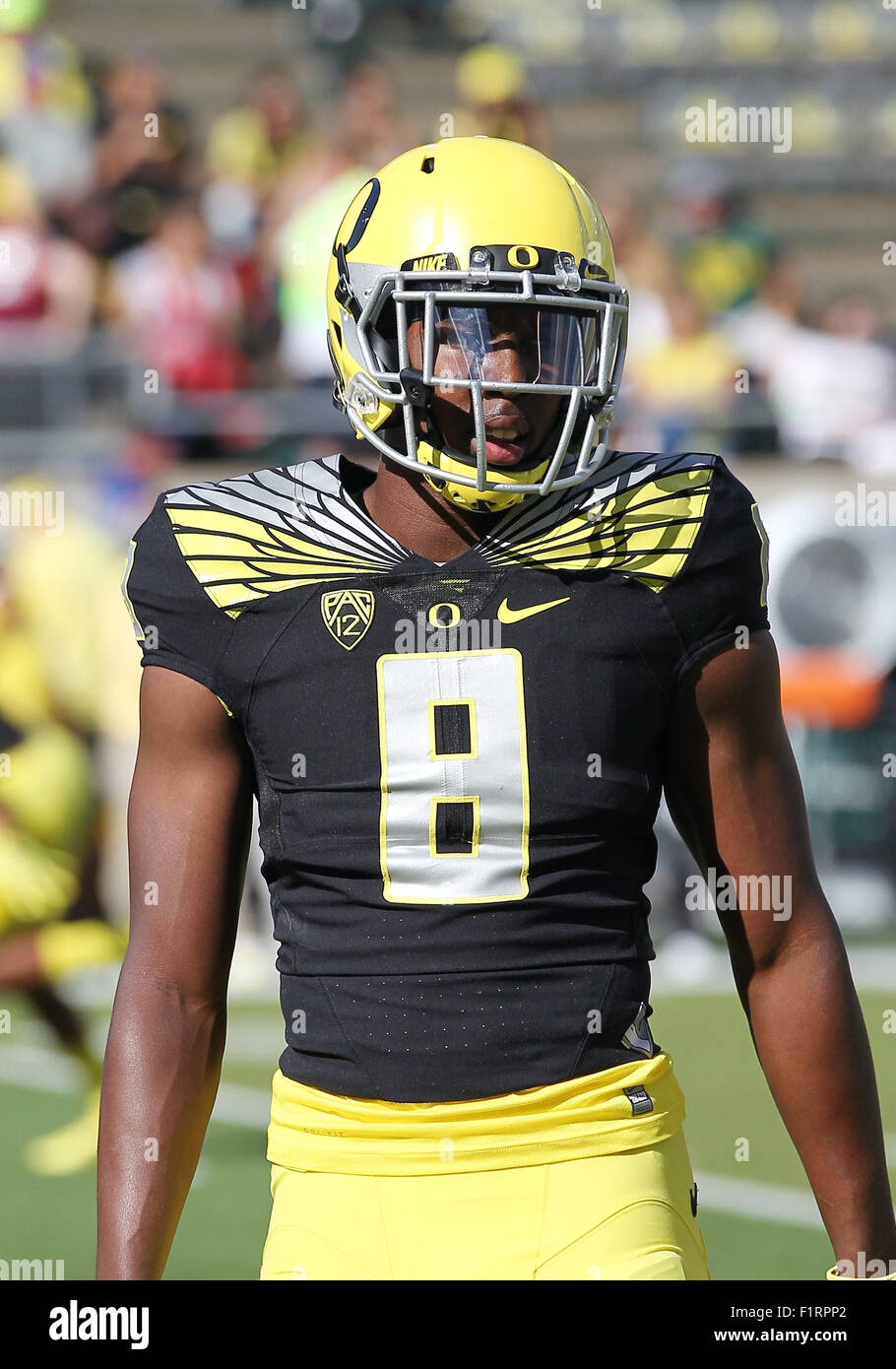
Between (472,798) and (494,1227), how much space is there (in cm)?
47

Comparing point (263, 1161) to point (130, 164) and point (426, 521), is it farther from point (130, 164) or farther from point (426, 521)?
point (130, 164)

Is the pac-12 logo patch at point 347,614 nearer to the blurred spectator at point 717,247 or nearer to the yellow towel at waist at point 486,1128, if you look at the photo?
the yellow towel at waist at point 486,1128

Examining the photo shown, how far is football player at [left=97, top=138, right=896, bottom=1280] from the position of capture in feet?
7.06

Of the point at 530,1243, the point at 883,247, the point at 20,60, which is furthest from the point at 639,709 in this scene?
the point at 883,247

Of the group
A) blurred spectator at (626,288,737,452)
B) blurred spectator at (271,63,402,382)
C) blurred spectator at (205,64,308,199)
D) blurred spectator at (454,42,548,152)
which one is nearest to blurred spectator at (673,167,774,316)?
blurred spectator at (626,288,737,452)

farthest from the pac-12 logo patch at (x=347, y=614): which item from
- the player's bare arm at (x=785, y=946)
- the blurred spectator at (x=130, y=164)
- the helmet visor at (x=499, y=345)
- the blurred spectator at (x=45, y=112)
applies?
the blurred spectator at (x=45, y=112)

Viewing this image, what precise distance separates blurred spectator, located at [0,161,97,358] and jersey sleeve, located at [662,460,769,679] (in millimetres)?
7437

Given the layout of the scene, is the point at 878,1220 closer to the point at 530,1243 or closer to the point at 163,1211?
the point at 530,1243

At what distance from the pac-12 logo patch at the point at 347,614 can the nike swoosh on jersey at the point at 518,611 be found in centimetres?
15

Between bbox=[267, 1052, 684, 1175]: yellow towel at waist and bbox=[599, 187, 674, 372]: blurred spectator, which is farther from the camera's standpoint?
bbox=[599, 187, 674, 372]: blurred spectator

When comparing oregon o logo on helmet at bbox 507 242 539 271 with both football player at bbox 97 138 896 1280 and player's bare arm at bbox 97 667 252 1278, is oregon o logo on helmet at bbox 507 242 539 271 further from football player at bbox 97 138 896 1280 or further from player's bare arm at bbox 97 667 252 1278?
player's bare arm at bbox 97 667 252 1278

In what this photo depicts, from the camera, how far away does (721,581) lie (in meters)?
2.29

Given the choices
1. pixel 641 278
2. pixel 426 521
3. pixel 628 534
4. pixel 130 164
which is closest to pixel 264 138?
pixel 130 164

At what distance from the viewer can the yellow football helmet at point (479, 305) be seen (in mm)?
2250
